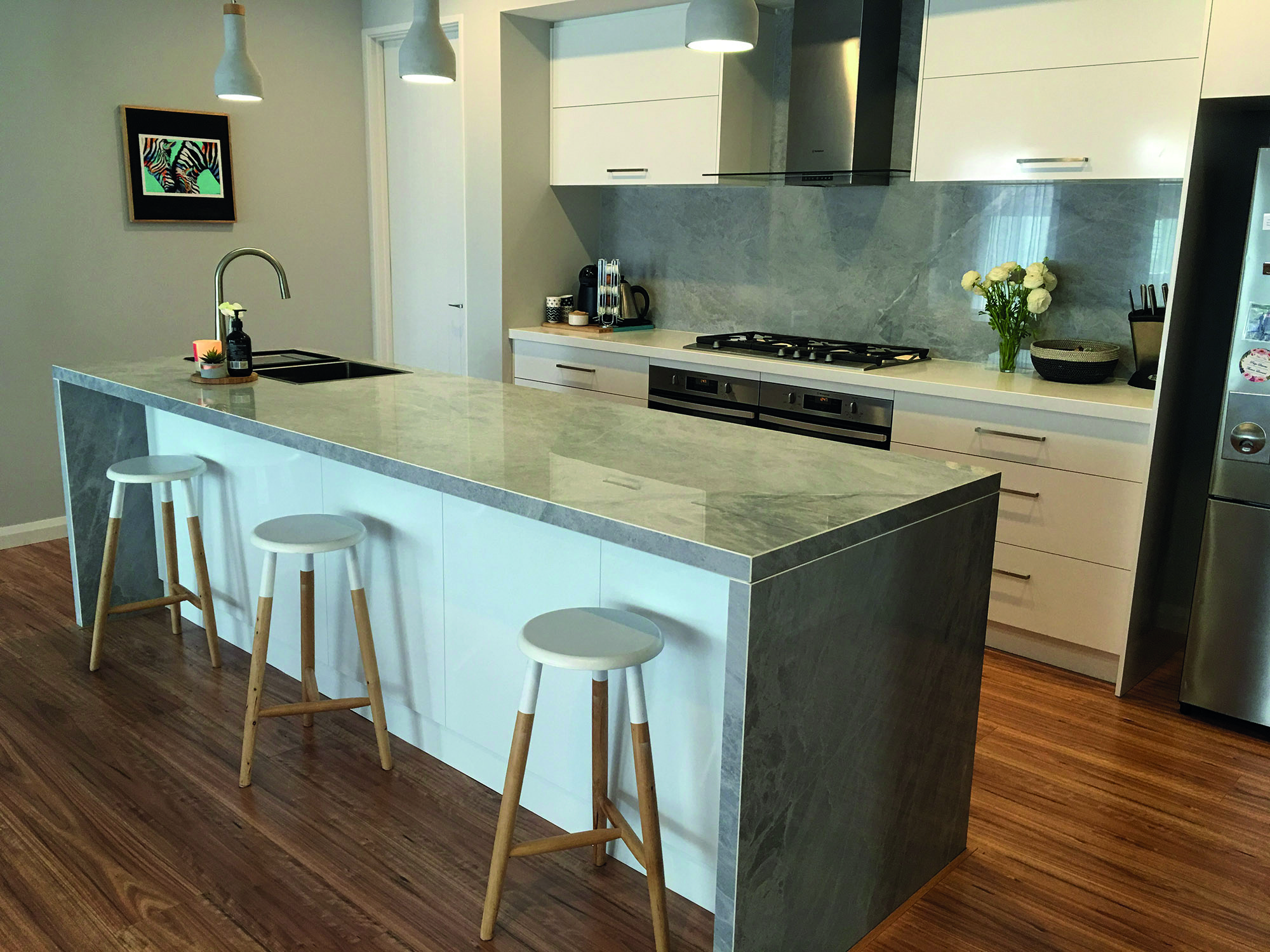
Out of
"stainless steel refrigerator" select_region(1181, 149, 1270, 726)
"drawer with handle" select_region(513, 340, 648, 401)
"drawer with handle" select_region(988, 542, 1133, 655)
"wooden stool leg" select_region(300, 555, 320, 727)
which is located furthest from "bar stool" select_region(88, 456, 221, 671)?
"stainless steel refrigerator" select_region(1181, 149, 1270, 726)

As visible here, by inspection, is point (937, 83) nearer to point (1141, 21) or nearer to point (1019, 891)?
point (1141, 21)

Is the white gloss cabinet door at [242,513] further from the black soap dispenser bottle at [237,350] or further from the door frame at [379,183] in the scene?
the door frame at [379,183]

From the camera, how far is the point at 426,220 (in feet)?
18.1

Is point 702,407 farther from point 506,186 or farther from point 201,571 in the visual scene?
point 201,571

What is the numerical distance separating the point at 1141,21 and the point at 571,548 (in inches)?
97.2

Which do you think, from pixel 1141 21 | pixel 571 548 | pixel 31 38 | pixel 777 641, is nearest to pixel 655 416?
pixel 571 548

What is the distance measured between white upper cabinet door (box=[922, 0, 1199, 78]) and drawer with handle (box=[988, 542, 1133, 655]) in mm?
1592

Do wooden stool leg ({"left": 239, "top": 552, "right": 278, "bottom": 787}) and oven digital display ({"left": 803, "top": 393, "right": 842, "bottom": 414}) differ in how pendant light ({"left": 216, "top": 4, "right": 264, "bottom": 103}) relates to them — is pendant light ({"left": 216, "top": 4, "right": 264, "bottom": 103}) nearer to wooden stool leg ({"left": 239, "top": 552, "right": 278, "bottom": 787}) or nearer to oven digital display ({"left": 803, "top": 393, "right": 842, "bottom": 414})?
wooden stool leg ({"left": 239, "top": 552, "right": 278, "bottom": 787})

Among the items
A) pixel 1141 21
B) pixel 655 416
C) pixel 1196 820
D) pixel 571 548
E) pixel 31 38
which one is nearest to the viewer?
pixel 571 548

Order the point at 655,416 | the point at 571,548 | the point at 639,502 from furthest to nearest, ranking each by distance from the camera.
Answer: the point at 655,416
the point at 571,548
the point at 639,502

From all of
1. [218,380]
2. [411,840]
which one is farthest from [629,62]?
[411,840]

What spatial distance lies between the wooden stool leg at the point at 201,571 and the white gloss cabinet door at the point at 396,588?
53 centimetres

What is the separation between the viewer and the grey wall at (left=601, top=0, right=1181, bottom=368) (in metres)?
3.70

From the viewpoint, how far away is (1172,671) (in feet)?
11.8
